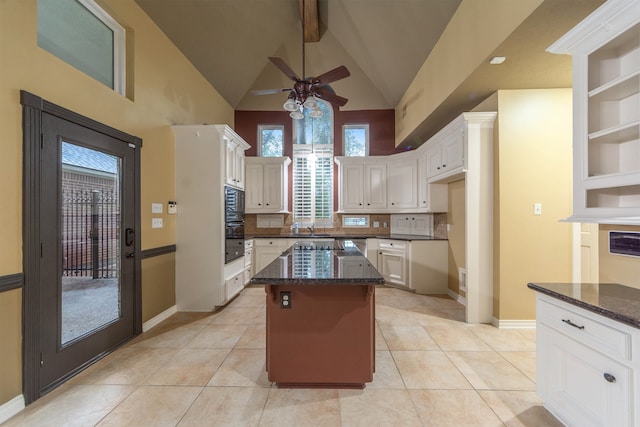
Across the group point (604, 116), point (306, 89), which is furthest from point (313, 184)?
point (604, 116)

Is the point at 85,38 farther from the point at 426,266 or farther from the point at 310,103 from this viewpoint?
the point at 426,266

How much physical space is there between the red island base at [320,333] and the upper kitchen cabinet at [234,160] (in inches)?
93.6

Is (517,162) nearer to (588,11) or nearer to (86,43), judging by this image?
(588,11)

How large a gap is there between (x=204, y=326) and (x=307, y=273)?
2.06m

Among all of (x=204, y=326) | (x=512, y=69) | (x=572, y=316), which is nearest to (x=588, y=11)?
(x=512, y=69)

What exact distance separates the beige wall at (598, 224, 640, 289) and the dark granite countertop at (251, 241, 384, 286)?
5.16 ft

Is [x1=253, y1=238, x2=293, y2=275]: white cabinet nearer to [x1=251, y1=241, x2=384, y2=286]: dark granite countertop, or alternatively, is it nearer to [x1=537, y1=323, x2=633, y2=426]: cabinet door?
[x1=251, y1=241, x2=384, y2=286]: dark granite countertop

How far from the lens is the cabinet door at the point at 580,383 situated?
50.7 inches

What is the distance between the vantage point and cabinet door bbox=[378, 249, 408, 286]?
4.60m

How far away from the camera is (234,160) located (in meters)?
4.13

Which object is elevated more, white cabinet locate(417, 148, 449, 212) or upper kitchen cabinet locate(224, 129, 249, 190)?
upper kitchen cabinet locate(224, 129, 249, 190)

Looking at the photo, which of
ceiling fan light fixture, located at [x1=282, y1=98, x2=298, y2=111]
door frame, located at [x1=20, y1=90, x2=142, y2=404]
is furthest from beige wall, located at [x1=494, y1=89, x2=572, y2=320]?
door frame, located at [x1=20, y1=90, x2=142, y2=404]

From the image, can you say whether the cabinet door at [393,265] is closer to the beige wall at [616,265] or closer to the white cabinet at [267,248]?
the white cabinet at [267,248]

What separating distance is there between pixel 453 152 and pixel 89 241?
4.03 metres
